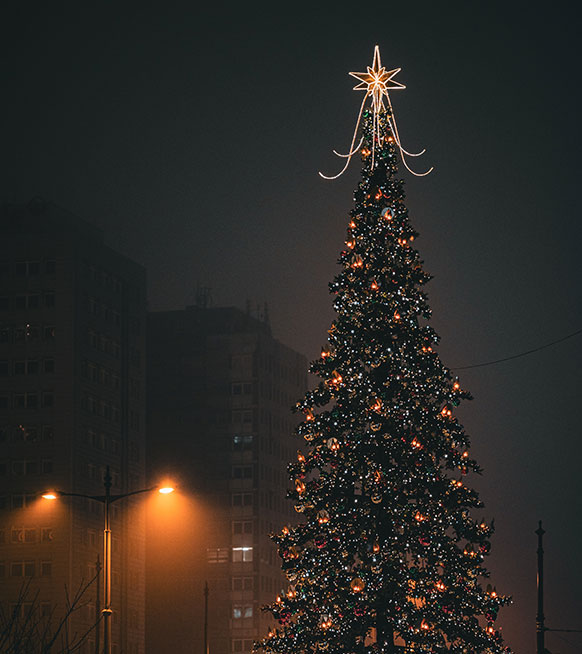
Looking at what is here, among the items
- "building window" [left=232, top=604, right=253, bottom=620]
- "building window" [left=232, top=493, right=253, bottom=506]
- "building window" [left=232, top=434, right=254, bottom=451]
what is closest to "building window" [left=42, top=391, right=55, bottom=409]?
"building window" [left=232, top=434, right=254, bottom=451]

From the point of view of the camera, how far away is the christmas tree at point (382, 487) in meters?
36.6

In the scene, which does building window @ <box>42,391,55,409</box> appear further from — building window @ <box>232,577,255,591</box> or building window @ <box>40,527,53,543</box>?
building window @ <box>232,577,255,591</box>

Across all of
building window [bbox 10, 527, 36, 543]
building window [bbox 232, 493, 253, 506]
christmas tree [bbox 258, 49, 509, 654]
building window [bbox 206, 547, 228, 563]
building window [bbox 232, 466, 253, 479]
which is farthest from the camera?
building window [bbox 232, 466, 253, 479]

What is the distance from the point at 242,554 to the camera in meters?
184

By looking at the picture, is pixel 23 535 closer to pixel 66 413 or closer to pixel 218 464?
pixel 66 413

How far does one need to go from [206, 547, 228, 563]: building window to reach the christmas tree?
147577 millimetres

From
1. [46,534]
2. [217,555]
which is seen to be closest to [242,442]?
[217,555]

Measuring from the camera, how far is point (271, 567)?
18525 centimetres

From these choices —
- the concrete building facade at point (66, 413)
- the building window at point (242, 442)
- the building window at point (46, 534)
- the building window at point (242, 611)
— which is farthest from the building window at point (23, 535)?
the building window at point (242, 442)

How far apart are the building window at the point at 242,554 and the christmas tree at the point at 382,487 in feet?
480

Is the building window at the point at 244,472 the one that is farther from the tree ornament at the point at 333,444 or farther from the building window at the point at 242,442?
the tree ornament at the point at 333,444

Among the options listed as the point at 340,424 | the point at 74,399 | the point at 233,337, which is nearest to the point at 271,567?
the point at 233,337

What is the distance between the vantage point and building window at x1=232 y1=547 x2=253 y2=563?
18275 centimetres

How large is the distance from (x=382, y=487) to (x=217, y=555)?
493 ft
